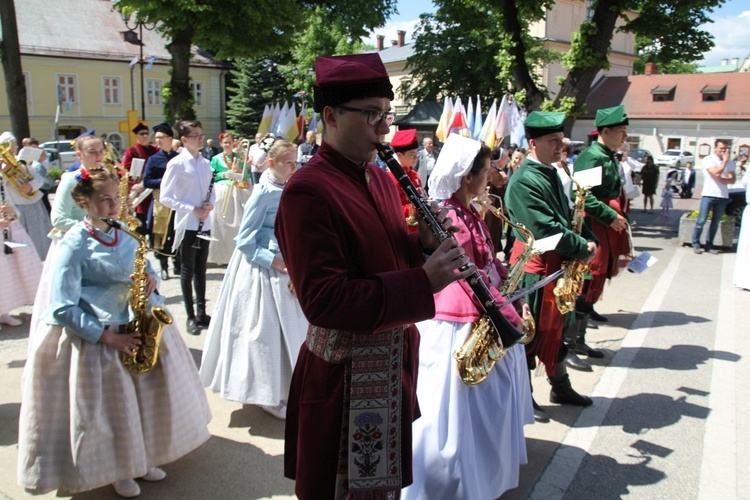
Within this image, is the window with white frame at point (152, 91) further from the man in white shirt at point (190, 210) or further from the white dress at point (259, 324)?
the white dress at point (259, 324)

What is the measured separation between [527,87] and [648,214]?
522 cm

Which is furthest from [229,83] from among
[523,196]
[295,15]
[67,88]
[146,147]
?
[523,196]

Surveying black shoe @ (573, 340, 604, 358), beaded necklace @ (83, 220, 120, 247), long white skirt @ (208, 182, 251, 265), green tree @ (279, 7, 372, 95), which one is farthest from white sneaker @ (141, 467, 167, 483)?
green tree @ (279, 7, 372, 95)

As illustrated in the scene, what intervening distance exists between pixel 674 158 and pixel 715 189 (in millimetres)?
31860

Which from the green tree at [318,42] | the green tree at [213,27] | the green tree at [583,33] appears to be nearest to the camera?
the green tree at [583,33]

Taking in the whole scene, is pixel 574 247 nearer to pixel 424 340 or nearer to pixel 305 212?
pixel 424 340

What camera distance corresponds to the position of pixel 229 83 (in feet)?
138

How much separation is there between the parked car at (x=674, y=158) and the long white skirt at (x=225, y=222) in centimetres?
3362

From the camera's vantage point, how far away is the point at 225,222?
940cm

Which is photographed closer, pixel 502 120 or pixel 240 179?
pixel 240 179

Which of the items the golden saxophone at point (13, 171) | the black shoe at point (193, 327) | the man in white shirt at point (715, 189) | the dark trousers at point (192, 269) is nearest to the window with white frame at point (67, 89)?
the golden saxophone at point (13, 171)

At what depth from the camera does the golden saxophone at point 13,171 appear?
6352mm

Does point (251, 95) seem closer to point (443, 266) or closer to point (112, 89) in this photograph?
point (112, 89)

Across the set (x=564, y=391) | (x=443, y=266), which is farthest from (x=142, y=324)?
(x=564, y=391)
